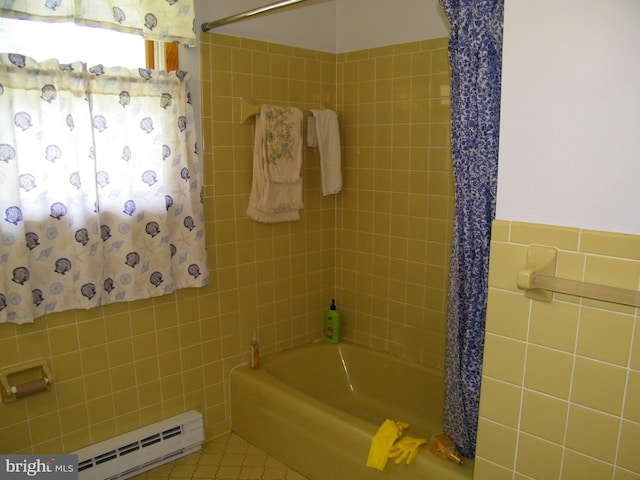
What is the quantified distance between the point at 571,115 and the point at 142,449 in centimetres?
217

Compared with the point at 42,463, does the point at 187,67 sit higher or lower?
higher

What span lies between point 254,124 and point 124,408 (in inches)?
58.0

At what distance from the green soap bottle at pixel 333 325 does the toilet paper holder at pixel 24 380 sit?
150 centimetres

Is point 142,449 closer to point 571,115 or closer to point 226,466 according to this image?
point 226,466

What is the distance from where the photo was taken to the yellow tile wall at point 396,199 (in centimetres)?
258

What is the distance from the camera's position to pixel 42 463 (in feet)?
6.88

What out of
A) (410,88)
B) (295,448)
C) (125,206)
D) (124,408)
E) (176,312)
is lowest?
(295,448)

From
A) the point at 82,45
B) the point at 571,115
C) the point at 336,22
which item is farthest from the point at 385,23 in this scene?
the point at 571,115

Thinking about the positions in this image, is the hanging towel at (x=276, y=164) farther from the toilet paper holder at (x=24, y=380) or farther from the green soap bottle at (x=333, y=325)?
the toilet paper holder at (x=24, y=380)

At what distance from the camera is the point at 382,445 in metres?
2.01

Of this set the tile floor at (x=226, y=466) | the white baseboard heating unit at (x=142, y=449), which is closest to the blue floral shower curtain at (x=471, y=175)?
the tile floor at (x=226, y=466)

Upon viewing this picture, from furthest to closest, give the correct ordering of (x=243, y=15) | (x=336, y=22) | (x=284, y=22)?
(x=336, y=22), (x=284, y=22), (x=243, y=15)

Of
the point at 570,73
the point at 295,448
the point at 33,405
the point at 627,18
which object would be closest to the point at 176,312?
the point at 33,405

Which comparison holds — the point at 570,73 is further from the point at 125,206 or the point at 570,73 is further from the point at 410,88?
the point at 125,206
